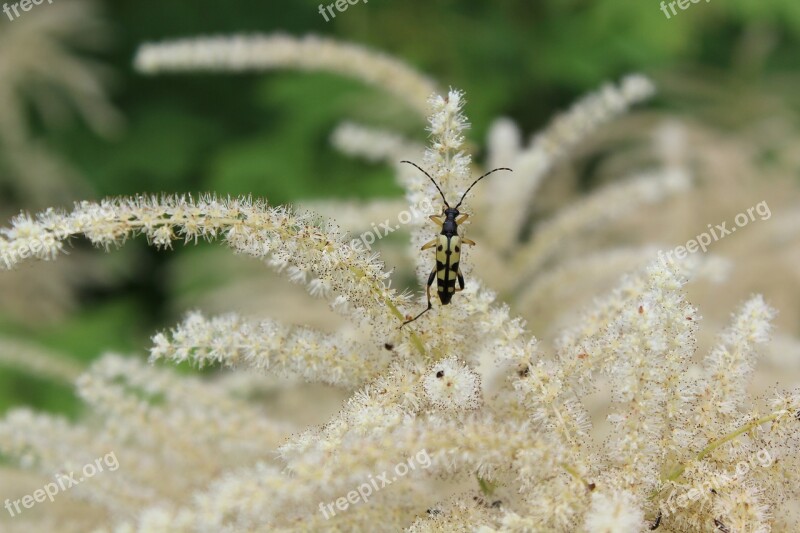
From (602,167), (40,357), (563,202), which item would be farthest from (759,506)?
(602,167)

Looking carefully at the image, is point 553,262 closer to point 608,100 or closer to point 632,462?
point 608,100

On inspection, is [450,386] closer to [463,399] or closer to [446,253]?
[463,399]

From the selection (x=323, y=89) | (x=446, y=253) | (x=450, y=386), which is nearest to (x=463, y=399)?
(x=450, y=386)

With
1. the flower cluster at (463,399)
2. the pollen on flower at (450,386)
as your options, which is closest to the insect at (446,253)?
→ the flower cluster at (463,399)

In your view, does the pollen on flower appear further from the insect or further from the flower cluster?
the insect

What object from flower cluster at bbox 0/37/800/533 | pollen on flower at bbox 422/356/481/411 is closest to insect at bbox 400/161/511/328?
flower cluster at bbox 0/37/800/533

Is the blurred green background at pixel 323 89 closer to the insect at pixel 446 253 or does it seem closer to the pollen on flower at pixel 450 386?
the insect at pixel 446 253
